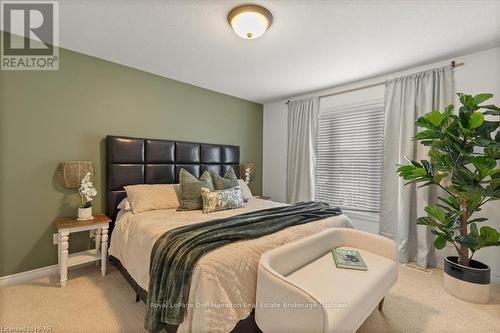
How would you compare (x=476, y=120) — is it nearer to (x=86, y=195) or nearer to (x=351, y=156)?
(x=351, y=156)

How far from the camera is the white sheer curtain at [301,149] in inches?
157

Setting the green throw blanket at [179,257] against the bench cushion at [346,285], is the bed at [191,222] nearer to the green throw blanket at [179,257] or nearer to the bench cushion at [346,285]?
the green throw blanket at [179,257]

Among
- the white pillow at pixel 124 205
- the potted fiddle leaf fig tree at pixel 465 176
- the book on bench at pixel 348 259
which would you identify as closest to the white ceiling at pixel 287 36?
the potted fiddle leaf fig tree at pixel 465 176

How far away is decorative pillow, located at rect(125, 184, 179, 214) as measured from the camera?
8.19 ft

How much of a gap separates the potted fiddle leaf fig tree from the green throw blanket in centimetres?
176

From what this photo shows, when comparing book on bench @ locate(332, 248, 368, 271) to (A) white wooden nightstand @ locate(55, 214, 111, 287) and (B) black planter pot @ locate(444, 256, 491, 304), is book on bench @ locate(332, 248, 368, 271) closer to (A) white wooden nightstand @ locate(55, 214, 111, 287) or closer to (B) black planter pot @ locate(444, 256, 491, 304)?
(B) black planter pot @ locate(444, 256, 491, 304)

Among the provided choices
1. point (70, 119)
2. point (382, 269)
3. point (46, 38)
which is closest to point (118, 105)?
point (70, 119)

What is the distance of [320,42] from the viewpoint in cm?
234

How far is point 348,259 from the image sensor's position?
6.26ft

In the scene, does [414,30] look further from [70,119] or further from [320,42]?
[70,119]

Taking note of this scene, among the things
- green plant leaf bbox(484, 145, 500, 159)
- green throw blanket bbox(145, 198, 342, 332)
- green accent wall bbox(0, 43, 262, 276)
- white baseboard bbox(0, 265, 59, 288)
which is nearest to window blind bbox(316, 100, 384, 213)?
green plant leaf bbox(484, 145, 500, 159)

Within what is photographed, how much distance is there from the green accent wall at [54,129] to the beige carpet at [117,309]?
1.59 feet

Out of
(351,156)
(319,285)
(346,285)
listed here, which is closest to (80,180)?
(319,285)

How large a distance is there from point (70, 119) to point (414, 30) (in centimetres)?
378
